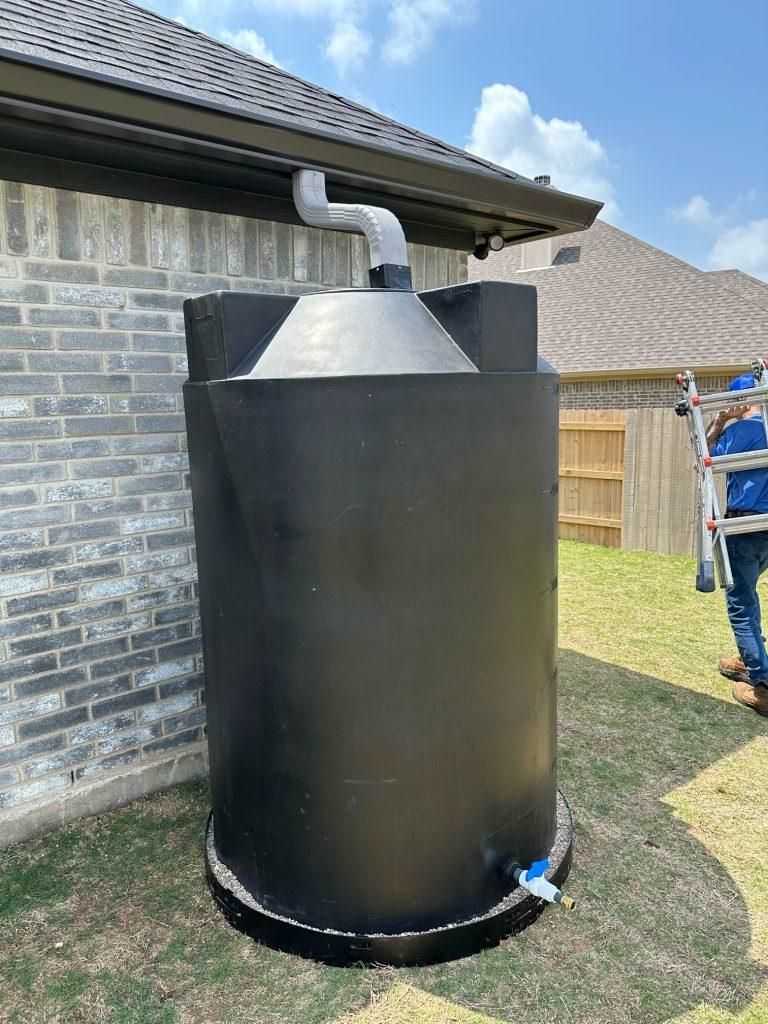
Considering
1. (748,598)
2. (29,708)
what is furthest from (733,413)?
(29,708)

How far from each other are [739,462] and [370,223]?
287cm

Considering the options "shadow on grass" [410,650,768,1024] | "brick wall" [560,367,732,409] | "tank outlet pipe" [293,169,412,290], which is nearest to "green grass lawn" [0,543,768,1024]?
"shadow on grass" [410,650,768,1024]

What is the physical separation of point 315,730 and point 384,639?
1.28ft

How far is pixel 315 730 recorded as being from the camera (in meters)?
2.34

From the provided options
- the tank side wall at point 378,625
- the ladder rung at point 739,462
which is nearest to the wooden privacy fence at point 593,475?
the ladder rung at point 739,462

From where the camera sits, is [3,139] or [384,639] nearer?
[384,639]

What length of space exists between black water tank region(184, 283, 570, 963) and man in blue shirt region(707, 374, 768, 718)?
266 cm

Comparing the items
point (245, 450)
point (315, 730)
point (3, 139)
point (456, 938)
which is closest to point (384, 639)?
point (315, 730)

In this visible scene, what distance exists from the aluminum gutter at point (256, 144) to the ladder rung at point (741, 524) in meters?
2.17

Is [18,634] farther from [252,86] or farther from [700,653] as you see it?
[700,653]

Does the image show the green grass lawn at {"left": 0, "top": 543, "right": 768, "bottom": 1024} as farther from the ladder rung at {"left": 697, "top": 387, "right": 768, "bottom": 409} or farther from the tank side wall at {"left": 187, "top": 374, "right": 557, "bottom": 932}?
the ladder rung at {"left": 697, "top": 387, "right": 768, "bottom": 409}

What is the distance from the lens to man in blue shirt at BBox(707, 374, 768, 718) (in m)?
4.59

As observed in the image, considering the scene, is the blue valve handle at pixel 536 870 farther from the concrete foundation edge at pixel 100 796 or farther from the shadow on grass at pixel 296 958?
the concrete foundation edge at pixel 100 796

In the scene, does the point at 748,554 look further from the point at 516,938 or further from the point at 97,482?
the point at 97,482
